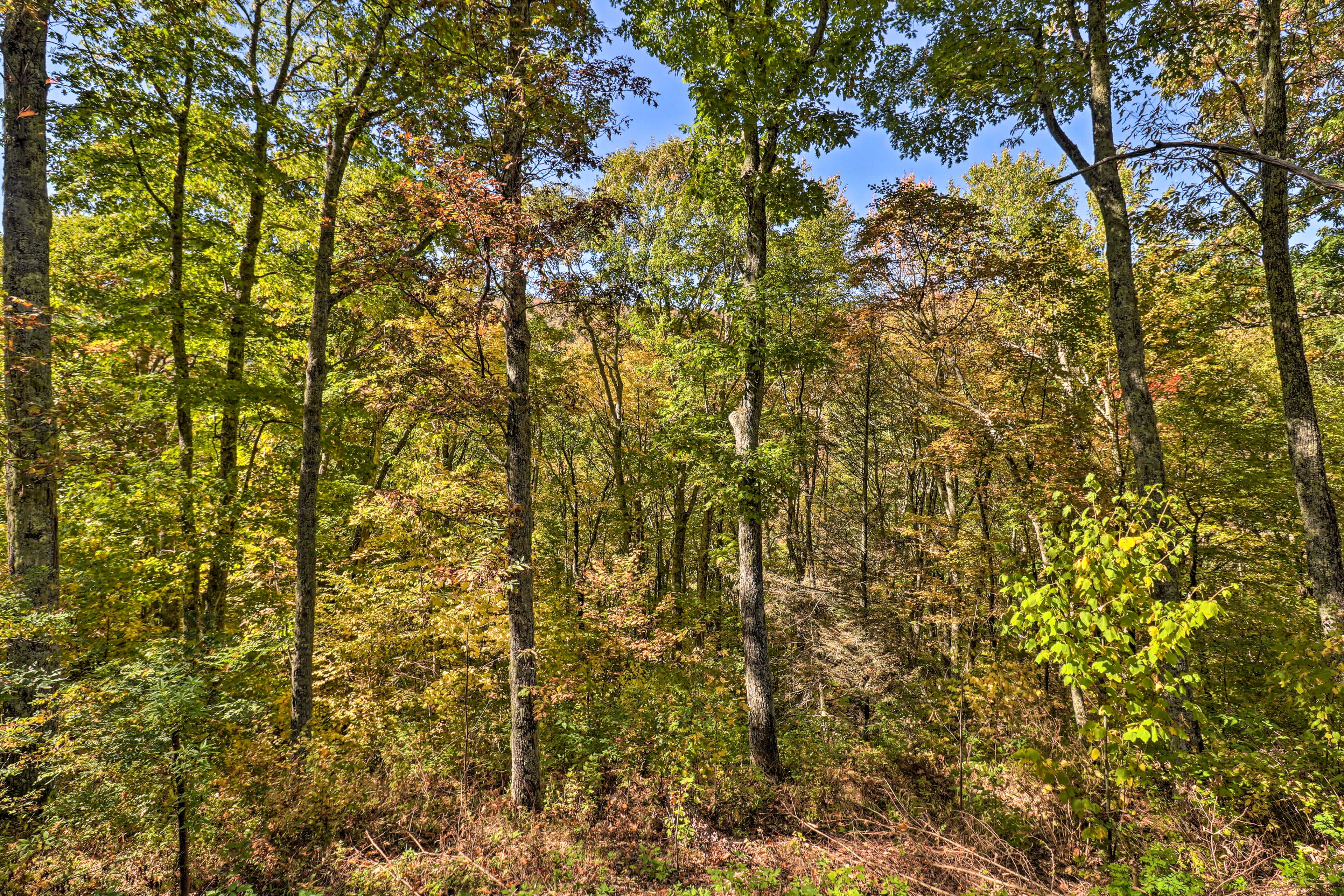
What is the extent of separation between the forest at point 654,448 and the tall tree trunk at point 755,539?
0.07 metres

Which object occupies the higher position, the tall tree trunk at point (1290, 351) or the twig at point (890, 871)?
the tall tree trunk at point (1290, 351)

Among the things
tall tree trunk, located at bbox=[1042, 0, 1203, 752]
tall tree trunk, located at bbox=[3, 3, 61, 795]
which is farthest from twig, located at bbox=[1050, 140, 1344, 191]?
tall tree trunk, located at bbox=[3, 3, 61, 795]

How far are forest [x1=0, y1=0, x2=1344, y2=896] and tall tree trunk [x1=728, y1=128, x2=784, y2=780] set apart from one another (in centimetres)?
7

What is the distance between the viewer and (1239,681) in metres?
10.2

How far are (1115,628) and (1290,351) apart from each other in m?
6.53

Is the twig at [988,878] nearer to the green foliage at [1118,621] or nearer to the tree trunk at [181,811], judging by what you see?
the green foliage at [1118,621]

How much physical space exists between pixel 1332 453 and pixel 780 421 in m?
12.5

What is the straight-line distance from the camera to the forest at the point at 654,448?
16.0 ft

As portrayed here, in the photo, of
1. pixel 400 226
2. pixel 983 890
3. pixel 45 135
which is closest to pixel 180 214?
pixel 45 135

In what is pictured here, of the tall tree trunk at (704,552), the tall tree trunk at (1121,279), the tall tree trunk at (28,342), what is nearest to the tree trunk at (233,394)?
the tall tree trunk at (28,342)

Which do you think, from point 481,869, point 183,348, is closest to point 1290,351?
point 481,869

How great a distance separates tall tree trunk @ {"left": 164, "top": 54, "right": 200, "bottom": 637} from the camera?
777 cm

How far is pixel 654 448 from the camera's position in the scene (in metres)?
9.21

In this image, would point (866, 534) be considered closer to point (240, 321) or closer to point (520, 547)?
point (520, 547)
